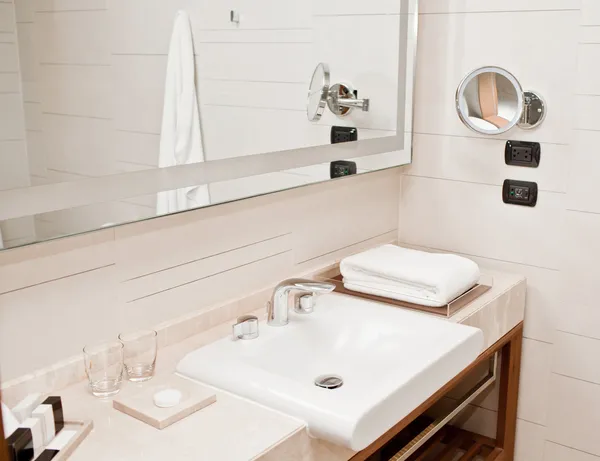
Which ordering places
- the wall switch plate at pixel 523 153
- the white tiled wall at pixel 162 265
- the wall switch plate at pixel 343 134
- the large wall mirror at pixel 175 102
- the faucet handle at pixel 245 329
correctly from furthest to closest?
the wall switch plate at pixel 523 153
the wall switch plate at pixel 343 134
the faucet handle at pixel 245 329
the white tiled wall at pixel 162 265
the large wall mirror at pixel 175 102

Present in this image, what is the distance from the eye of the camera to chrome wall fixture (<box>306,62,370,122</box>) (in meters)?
1.81

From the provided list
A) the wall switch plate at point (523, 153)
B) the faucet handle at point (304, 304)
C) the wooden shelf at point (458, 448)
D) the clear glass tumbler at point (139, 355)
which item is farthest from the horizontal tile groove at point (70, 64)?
the wooden shelf at point (458, 448)

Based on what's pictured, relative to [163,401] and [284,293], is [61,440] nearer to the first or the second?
[163,401]

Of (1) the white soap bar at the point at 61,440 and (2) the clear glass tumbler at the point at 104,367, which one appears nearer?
(1) the white soap bar at the point at 61,440

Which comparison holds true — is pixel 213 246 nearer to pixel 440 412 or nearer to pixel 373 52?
pixel 373 52

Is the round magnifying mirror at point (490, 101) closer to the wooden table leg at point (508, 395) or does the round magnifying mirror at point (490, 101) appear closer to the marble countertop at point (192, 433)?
the wooden table leg at point (508, 395)

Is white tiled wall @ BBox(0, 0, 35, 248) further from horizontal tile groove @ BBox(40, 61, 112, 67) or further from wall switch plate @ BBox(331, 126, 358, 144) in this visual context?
wall switch plate @ BBox(331, 126, 358, 144)

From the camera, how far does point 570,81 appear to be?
74.5 inches

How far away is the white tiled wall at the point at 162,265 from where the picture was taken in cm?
129

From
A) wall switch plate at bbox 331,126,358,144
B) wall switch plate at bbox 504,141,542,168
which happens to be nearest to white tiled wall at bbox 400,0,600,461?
wall switch plate at bbox 504,141,542,168

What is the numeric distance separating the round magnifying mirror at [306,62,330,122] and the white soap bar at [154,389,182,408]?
31.7 inches

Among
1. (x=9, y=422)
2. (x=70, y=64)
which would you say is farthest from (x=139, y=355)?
(x=70, y=64)

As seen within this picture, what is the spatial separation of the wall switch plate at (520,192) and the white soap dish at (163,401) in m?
1.13

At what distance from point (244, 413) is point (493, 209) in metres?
1.13
